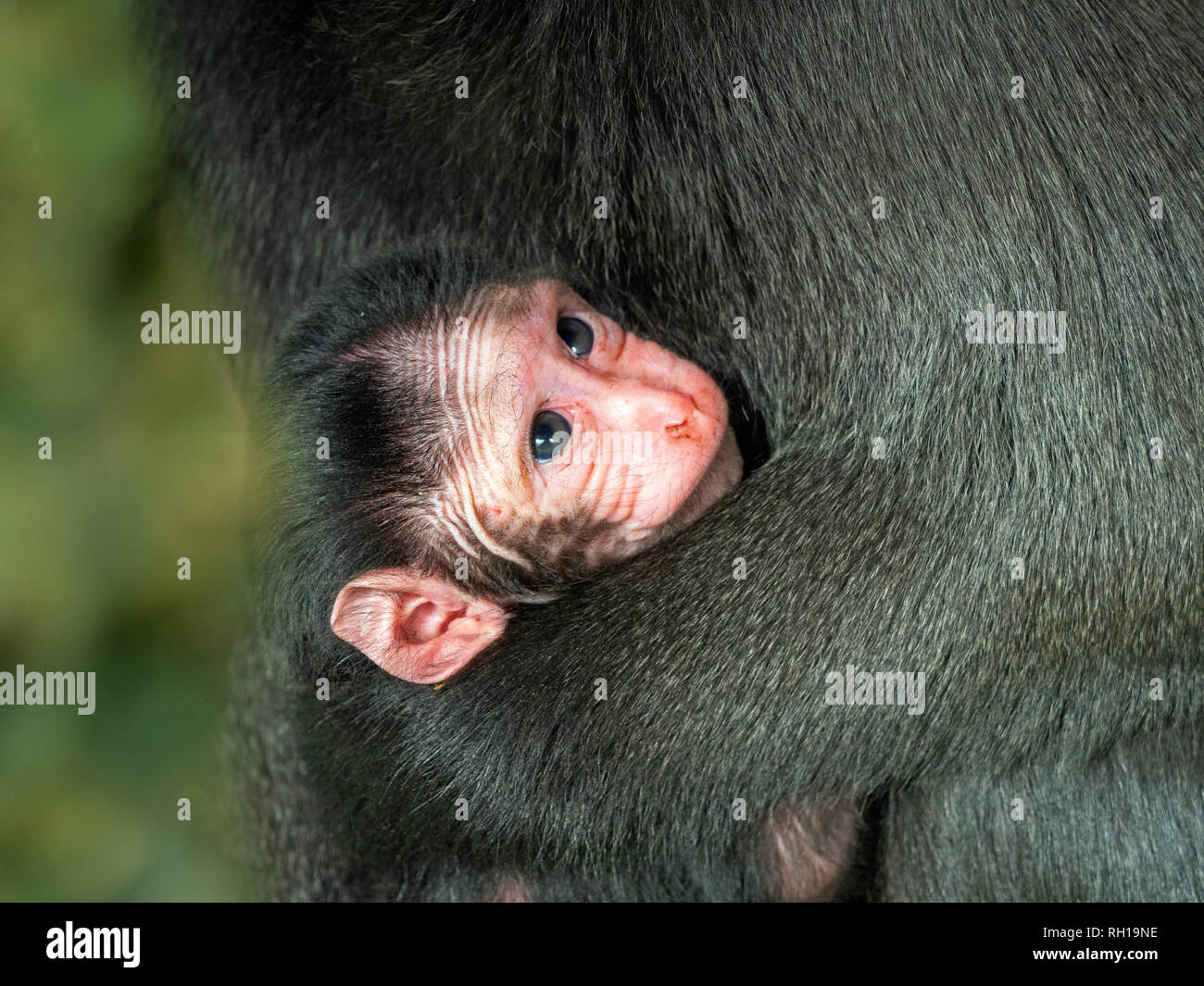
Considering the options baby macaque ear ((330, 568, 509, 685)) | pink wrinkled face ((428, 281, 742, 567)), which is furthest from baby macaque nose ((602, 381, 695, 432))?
baby macaque ear ((330, 568, 509, 685))

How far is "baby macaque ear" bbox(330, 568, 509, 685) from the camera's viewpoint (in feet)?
5.38

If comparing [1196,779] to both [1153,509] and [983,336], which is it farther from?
[983,336]

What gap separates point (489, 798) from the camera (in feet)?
5.74

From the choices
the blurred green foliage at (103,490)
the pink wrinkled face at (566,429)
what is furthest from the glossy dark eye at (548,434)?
the blurred green foliage at (103,490)

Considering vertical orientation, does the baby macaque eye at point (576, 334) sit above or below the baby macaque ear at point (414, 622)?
above

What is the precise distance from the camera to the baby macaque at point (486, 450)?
65.7 inches

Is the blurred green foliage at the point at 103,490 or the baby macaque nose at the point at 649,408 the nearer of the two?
the baby macaque nose at the point at 649,408

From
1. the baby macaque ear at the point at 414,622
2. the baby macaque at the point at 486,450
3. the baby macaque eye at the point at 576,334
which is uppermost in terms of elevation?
the baby macaque eye at the point at 576,334

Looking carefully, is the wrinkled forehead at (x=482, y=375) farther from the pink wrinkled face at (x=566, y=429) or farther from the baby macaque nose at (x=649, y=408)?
the baby macaque nose at (x=649, y=408)

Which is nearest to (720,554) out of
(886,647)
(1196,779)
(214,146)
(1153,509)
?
(886,647)

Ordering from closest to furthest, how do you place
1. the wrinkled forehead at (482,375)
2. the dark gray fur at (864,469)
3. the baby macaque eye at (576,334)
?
the dark gray fur at (864,469)
the wrinkled forehead at (482,375)
the baby macaque eye at (576,334)

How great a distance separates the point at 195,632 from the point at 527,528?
3.88ft

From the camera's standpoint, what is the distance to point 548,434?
1751mm

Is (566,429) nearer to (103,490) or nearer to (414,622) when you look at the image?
(414,622)
